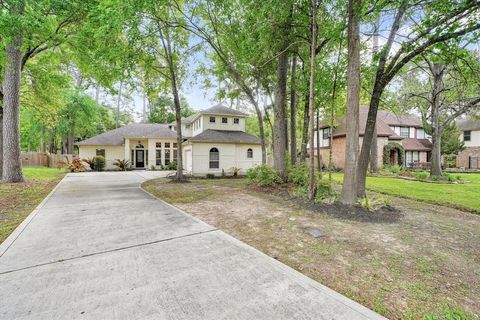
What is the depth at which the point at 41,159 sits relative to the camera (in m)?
29.2

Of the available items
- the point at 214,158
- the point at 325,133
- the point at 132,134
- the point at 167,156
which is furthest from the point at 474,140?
the point at 132,134

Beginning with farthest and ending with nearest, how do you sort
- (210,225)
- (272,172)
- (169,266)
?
(272,172), (210,225), (169,266)

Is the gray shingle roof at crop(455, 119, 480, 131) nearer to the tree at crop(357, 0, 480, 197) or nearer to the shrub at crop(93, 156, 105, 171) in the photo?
the tree at crop(357, 0, 480, 197)

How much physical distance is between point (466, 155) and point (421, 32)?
31530 mm

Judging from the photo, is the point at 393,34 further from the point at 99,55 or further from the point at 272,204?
the point at 99,55

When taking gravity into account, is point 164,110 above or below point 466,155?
above

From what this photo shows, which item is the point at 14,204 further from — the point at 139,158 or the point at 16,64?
the point at 139,158

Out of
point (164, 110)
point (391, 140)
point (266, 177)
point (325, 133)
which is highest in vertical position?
point (164, 110)

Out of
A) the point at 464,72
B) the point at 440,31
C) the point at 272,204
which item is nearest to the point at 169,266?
the point at 272,204

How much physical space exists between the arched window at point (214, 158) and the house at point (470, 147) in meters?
30.2

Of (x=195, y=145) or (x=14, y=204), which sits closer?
(x=14, y=204)

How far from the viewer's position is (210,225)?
5586 millimetres

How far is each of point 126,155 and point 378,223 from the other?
24.8 m

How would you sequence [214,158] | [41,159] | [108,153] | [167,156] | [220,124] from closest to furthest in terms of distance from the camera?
[214,158] → [220,124] → [108,153] → [167,156] → [41,159]
